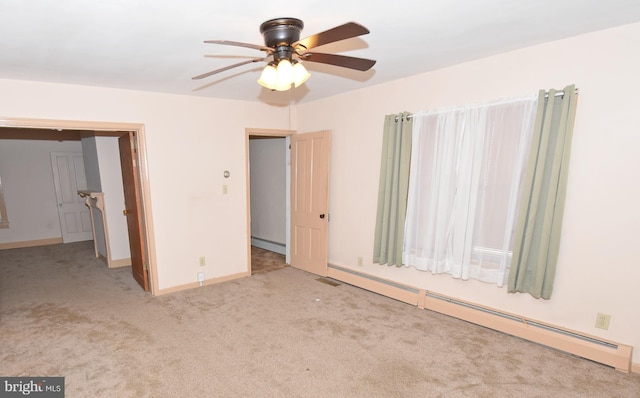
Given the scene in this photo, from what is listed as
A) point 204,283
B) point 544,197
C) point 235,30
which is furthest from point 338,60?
point 204,283

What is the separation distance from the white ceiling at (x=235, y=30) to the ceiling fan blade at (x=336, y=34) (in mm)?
276

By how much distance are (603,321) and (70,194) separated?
8524 millimetres

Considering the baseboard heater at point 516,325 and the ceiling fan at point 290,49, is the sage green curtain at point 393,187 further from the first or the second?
the ceiling fan at point 290,49

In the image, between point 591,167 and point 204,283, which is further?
point 204,283

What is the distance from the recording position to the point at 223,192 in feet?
13.6

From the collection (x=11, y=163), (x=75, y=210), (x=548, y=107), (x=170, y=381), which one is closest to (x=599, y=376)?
(x=548, y=107)

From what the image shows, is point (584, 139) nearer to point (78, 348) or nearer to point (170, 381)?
point (170, 381)

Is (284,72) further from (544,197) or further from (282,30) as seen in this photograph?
(544,197)

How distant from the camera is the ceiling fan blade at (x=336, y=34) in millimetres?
1332

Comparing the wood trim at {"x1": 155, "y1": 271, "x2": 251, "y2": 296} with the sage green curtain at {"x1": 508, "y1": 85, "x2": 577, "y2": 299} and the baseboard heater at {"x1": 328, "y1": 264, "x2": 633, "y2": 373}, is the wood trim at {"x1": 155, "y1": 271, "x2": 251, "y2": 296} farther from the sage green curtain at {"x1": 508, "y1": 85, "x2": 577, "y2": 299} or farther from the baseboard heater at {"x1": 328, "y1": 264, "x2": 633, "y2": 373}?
the sage green curtain at {"x1": 508, "y1": 85, "x2": 577, "y2": 299}

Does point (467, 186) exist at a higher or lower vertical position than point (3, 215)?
higher

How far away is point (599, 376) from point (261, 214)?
5113 millimetres

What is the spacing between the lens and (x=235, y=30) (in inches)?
78.6

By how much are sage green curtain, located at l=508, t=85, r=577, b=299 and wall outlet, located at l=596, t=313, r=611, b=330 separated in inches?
14.4
